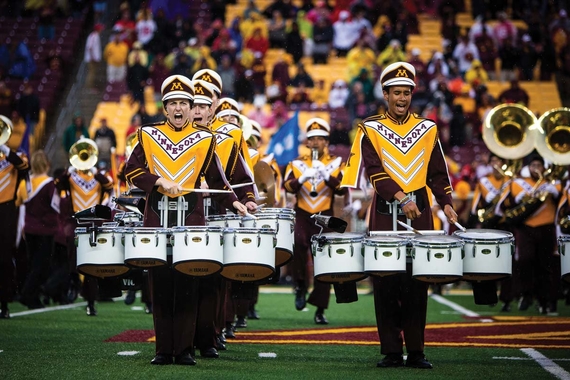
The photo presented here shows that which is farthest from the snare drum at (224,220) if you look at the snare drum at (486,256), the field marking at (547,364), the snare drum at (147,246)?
the field marking at (547,364)

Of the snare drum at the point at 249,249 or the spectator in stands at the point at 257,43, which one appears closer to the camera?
the snare drum at the point at 249,249

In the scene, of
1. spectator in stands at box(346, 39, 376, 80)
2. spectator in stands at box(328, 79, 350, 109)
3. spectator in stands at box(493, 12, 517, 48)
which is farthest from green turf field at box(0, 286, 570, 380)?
spectator in stands at box(493, 12, 517, 48)

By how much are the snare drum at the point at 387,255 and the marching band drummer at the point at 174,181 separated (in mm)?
1446

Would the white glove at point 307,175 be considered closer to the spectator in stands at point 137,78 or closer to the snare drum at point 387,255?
the snare drum at point 387,255

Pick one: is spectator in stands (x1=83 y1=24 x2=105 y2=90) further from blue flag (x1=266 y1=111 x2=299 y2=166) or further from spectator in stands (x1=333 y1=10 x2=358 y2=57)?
blue flag (x1=266 y1=111 x2=299 y2=166)

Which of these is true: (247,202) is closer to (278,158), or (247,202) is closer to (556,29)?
(278,158)

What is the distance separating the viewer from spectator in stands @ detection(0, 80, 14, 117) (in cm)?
2683

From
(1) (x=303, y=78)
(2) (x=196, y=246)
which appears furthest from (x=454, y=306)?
(1) (x=303, y=78)

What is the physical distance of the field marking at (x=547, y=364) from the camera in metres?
9.03

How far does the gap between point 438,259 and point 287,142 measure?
10.2m

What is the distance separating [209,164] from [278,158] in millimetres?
9230

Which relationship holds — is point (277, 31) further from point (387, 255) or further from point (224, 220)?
point (387, 255)

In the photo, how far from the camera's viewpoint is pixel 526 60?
30.0 m

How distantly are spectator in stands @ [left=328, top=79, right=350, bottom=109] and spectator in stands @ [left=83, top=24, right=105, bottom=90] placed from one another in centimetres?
625
